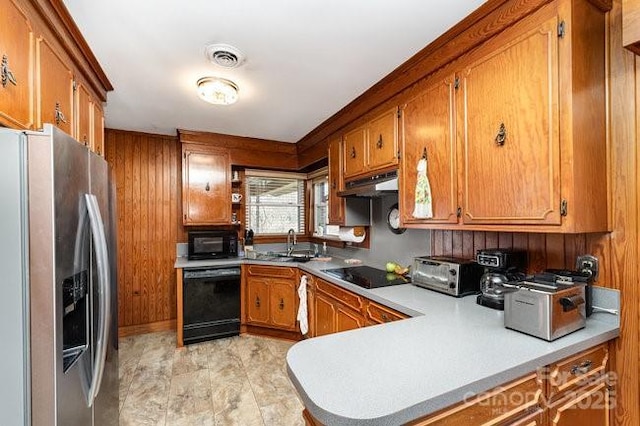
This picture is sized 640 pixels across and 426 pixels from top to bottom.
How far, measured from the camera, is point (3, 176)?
93 cm

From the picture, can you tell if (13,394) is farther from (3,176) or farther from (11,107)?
(11,107)

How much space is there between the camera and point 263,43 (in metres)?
1.72

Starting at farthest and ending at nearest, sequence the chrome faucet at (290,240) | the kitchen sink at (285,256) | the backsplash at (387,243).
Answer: the chrome faucet at (290,240) → the kitchen sink at (285,256) → the backsplash at (387,243)

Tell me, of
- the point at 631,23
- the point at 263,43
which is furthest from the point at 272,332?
the point at 631,23

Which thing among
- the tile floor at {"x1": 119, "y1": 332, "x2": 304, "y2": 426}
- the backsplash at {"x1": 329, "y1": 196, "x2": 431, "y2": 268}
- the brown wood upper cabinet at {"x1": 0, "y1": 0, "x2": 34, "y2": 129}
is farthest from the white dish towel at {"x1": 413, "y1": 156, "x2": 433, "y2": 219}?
the brown wood upper cabinet at {"x1": 0, "y1": 0, "x2": 34, "y2": 129}

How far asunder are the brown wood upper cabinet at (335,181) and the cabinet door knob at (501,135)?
5.18ft

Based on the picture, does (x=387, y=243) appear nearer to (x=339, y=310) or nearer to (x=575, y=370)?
(x=339, y=310)

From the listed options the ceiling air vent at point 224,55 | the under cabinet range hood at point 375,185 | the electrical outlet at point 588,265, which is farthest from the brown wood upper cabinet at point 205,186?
the electrical outlet at point 588,265

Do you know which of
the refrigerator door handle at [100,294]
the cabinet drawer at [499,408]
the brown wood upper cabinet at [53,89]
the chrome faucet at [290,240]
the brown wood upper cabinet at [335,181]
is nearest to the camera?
the cabinet drawer at [499,408]

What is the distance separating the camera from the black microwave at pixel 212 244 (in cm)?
344

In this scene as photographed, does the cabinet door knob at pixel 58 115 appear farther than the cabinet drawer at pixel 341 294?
No

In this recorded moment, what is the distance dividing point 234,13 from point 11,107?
1.03 meters

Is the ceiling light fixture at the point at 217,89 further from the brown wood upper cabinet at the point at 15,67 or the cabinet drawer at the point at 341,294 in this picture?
the cabinet drawer at the point at 341,294

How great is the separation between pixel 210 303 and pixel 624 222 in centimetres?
333
